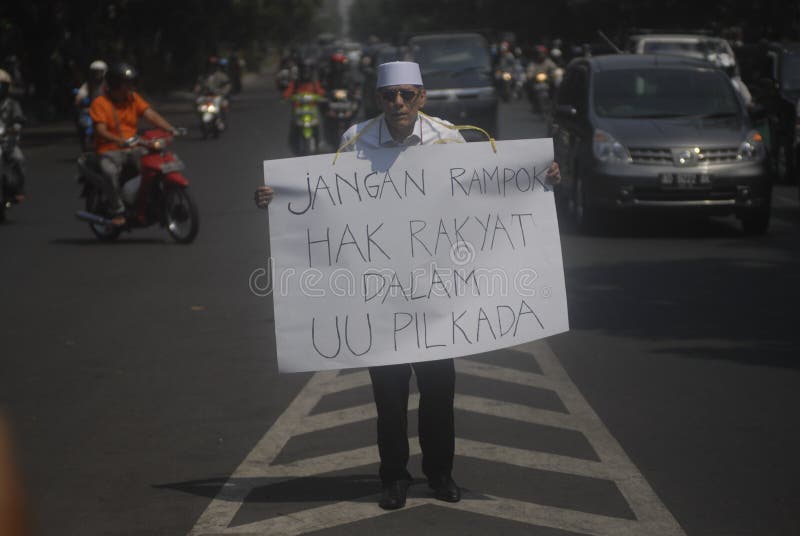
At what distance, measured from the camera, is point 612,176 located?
15500mm

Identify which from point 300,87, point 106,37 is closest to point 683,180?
point 300,87

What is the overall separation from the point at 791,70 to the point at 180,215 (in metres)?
11.6

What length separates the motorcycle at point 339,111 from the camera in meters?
29.1

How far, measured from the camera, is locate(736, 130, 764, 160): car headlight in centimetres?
1574

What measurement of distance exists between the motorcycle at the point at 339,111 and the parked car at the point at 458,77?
1474 mm

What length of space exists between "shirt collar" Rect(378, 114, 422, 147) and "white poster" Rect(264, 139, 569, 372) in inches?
1.5

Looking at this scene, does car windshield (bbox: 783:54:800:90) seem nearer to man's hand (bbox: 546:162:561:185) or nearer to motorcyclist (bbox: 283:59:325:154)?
motorcyclist (bbox: 283:59:325:154)

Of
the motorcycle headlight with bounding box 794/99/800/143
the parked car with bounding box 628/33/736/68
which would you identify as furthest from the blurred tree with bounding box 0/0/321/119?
the motorcycle headlight with bounding box 794/99/800/143

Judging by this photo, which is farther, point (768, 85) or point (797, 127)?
point (768, 85)

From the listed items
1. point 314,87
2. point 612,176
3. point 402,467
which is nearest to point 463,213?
point 402,467

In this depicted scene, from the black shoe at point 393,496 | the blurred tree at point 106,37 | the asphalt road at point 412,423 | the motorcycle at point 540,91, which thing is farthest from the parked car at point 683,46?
the black shoe at point 393,496

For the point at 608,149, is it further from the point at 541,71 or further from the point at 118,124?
the point at 541,71

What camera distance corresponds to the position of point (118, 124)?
51.1 feet

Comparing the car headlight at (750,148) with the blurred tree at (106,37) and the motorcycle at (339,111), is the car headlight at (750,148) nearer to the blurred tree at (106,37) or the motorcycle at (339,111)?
the motorcycle at (339,111)
